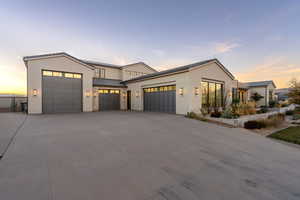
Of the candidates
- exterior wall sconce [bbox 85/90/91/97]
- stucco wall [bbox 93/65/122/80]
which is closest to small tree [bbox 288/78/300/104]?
exterior wall sconce [bbox 85/90/91/97]

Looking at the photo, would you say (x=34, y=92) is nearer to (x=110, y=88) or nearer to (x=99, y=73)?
(x=110, y=88)

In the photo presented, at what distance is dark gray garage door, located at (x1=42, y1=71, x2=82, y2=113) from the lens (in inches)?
464

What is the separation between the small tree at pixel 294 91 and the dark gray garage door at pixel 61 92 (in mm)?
18552

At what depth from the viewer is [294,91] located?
8.46 meters

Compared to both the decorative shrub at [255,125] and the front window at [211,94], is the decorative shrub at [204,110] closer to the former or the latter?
the front window at [211,94]

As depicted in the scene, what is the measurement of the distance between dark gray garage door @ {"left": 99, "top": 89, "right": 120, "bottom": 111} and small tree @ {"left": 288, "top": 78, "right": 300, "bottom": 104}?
1649 cm

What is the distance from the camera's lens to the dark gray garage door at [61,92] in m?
11.8

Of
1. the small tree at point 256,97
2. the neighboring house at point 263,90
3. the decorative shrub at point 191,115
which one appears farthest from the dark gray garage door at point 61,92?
the small tree at point 256,97

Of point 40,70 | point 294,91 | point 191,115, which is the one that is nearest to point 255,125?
point 191,115

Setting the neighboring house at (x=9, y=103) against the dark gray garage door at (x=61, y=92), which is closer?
the dark gray garage door at (x=61, y=92)

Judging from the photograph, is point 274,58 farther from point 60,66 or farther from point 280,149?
point 60,66

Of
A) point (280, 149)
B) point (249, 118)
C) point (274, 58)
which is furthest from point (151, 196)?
point (274, 58)

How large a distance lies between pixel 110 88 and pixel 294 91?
17048 mm

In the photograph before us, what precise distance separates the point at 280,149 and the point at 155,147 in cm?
442
